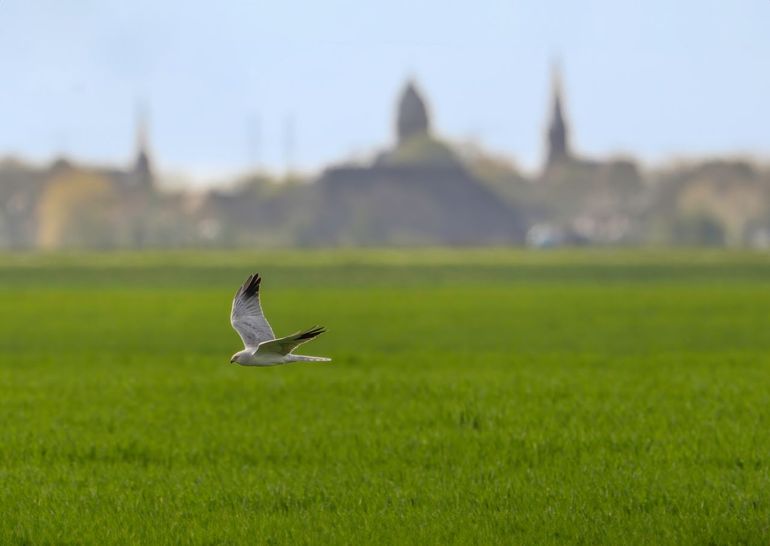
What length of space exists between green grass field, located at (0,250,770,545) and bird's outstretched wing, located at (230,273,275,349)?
7.37 m

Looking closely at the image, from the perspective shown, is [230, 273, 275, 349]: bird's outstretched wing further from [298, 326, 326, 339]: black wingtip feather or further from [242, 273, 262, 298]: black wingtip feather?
[298, 326, 326, 339]: black wingtip feather

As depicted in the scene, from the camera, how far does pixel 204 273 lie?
124 m

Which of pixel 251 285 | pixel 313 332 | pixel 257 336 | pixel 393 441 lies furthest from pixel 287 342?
pixel 393 441

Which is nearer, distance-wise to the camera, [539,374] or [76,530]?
[76,530]

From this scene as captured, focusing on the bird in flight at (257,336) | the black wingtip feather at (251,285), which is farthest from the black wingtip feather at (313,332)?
the black wingtip feather at (251,285)

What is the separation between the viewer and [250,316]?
6.11 metres

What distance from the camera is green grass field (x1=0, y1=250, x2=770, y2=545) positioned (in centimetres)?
1387

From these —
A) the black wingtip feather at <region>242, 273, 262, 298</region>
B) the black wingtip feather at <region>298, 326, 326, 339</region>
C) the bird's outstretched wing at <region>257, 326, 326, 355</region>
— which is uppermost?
the black wingtip feather at <region>242, 273, 262, 298</region>

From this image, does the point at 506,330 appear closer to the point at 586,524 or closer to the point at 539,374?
the point at 539,374

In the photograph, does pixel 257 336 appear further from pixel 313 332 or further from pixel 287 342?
pixel 313 332

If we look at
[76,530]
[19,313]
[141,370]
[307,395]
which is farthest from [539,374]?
[19,313]

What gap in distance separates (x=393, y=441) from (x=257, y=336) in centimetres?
1359

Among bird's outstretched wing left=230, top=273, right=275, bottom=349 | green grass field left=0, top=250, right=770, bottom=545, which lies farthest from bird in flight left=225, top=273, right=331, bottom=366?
green grass field left=0, top=250, right=770, bottom=545

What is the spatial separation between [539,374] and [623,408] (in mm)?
7219
